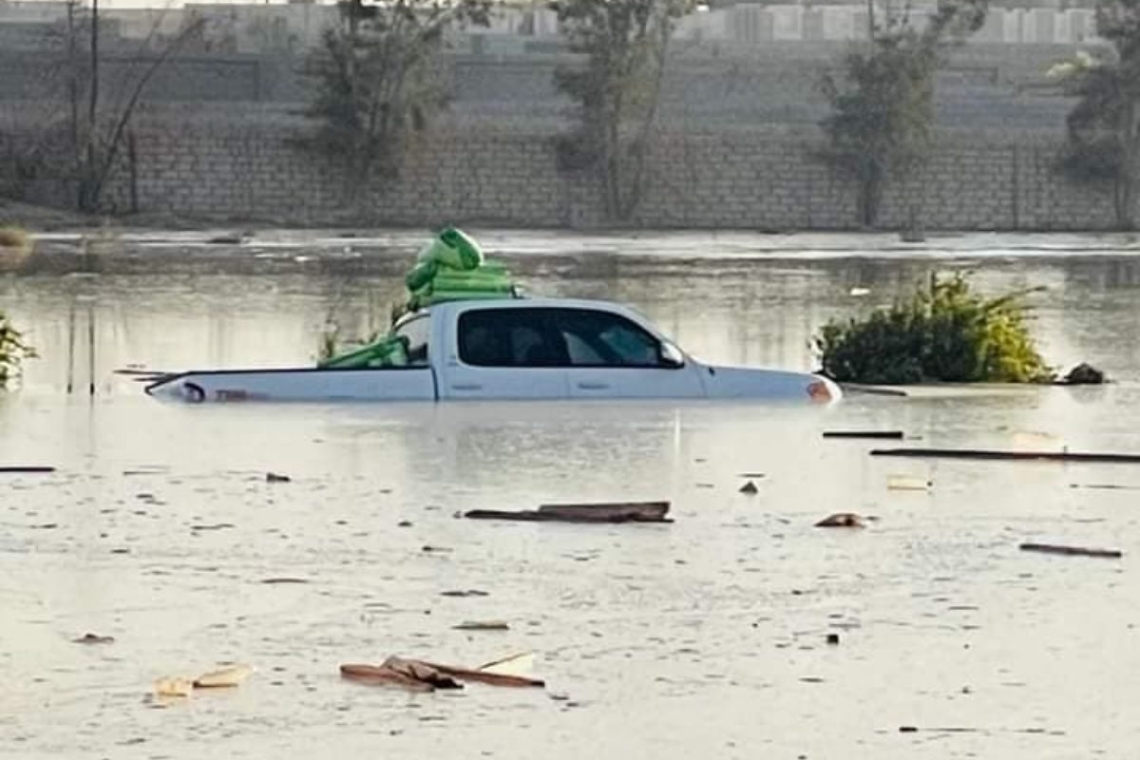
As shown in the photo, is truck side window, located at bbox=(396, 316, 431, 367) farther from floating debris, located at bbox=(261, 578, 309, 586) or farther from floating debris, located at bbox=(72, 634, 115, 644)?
floating debris, located at bbox=(72, 634, 115, 644)

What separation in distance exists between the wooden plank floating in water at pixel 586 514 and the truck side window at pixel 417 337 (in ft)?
22.0

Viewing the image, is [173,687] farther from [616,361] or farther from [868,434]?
[616,361]

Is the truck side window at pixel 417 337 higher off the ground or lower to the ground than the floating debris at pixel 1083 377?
higher

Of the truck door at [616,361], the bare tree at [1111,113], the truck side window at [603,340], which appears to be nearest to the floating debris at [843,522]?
the truck door at [616,361]

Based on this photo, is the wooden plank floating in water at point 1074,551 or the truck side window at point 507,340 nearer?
the wooden plank floating in water at point 1074,551

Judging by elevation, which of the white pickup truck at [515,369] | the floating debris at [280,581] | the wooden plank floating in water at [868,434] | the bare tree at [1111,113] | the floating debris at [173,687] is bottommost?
the floating debris at [173,687]

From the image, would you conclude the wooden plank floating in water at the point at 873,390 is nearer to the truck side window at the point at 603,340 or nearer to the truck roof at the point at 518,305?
the truck side window at the point at 603,340

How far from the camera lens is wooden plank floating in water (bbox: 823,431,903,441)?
21.1 metres

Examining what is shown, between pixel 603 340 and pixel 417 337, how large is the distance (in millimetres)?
1340

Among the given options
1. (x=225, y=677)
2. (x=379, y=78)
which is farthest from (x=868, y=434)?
(x=379, y=78)

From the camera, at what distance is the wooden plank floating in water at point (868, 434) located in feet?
69.3

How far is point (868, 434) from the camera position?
69.9ft

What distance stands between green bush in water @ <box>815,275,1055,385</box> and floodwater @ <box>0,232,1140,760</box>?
1.08 m

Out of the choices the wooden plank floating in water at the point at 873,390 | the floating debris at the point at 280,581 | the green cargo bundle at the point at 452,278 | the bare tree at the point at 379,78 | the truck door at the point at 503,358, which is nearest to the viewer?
the floating debris at the point at 280,581
